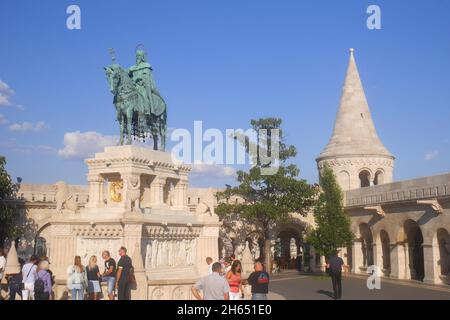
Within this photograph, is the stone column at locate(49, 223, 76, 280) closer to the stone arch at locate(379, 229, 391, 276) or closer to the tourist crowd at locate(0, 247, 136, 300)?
the tourist crowd at locate(0, 247, 136, 300)

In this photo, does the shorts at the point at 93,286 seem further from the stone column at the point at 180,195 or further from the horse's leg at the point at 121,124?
the stone column at the point at 180,195

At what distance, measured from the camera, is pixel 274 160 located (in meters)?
32.0

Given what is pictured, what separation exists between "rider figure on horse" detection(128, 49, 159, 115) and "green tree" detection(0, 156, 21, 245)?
1574 centimetres

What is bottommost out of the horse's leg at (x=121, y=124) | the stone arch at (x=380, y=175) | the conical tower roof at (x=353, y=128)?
the horse's leg at (x=121, y=124)

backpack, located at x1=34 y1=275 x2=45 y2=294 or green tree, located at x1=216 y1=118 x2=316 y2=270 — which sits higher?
green tree, located at x1=216 y1=118 x2=316 y2=270

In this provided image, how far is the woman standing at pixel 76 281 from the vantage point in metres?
11.0

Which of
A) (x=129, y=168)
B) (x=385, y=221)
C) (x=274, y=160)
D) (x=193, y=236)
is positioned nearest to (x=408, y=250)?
(x=385, y=221)

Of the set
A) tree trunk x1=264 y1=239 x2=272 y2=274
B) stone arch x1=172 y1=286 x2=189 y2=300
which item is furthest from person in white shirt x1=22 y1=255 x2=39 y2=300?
tree trunk x1=264 y1=239 x2=272 y2=274

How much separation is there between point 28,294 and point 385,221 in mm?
21584

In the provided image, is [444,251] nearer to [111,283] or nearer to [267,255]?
[267,255]

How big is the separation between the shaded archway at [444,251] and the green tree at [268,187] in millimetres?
8149

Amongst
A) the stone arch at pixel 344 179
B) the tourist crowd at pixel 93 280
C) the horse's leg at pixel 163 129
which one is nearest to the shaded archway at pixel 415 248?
the stone arch at pixel 344 179

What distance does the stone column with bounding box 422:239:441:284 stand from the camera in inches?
959
